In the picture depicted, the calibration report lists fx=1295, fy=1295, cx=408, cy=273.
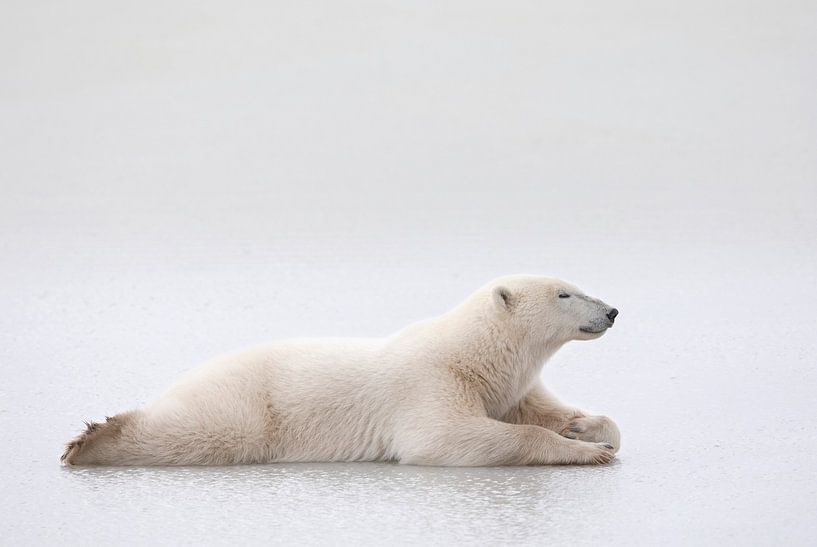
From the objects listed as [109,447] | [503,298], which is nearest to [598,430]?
[503,298]

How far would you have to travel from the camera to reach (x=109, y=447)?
353 cm

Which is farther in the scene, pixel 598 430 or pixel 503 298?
pixel 503 298

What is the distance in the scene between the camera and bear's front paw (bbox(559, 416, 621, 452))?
3.62 metres

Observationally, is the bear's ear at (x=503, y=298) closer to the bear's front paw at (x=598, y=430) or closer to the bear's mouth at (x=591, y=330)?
the bear's mouth at (x=591, y=330)

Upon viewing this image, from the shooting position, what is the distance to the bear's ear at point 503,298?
374 cm

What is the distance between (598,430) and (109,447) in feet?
4.44

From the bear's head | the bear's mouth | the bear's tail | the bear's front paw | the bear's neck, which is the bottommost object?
the bear's tail

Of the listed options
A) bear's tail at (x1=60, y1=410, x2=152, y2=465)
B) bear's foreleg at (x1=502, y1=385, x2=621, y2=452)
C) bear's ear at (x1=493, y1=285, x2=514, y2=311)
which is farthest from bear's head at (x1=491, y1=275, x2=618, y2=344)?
bear's tail at (x1=60, y1=410, x2=152, y2=465)

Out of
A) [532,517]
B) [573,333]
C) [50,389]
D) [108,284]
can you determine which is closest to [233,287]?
Answer: [108,284]

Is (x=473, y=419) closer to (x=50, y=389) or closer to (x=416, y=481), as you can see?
(x=416, y=481)

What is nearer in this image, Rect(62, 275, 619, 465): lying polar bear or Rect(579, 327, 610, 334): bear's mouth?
Rect(62, 275, 619, 465): lying polar bear

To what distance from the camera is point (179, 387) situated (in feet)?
12.1

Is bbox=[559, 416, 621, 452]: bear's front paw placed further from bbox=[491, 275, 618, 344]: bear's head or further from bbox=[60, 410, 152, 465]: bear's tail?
bbox=[60, 410, 152, 465]: bear's tail

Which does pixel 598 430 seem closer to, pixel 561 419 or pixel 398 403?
pixel 561 419
